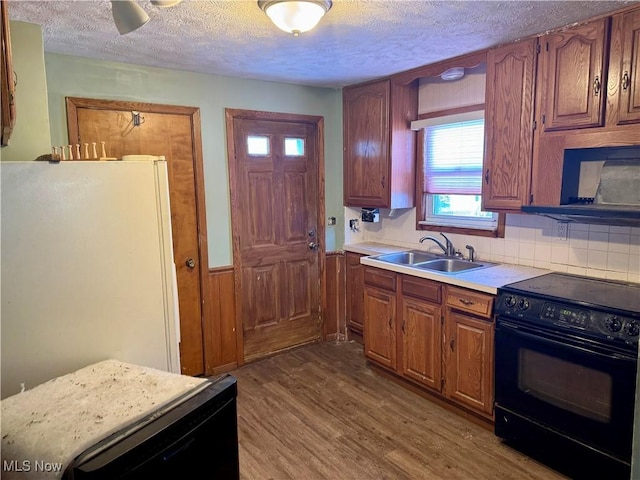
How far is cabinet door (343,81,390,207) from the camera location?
3541mm

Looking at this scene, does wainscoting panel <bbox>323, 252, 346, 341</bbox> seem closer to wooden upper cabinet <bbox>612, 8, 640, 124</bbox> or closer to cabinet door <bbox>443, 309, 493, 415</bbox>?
cabinet door <bbox>443, 309, 493, 415</bbox>

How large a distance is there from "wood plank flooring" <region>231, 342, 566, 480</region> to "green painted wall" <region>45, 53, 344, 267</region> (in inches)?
46.4

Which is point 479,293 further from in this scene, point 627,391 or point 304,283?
point 304,283

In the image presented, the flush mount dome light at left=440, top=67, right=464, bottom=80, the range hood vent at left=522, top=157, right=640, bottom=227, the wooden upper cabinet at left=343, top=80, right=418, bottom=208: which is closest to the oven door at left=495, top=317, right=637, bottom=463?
the range hood vent at left=522, top=157, right=640, bottom=227

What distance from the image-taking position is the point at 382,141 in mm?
3553

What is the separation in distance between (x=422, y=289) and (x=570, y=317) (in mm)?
976

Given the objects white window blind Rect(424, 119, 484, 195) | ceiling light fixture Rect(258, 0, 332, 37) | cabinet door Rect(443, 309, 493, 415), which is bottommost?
cabinet door Rect(443, 309, 493, 415)

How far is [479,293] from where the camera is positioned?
8.43ft

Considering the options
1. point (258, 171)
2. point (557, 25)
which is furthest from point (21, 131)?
point (557, 25)

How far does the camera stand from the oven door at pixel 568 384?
1.98 meters

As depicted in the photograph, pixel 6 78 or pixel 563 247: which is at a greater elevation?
pixel 6 78

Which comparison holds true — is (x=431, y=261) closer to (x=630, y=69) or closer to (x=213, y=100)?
(x=630, y=69)

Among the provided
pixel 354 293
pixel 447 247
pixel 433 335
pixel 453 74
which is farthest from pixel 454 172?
pixel 354 293

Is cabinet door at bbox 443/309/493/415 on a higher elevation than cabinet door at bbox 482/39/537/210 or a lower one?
lower
